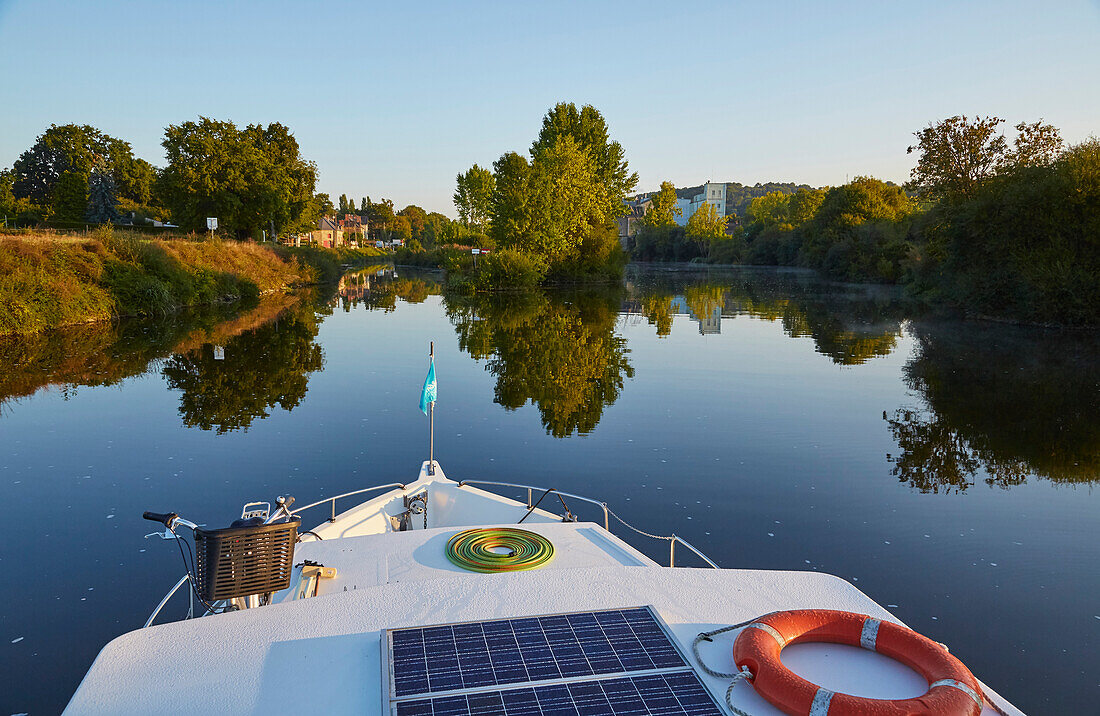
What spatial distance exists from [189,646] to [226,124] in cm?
4837

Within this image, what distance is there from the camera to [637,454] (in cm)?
1057

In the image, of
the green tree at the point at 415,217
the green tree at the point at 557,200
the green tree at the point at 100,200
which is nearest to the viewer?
the green tree at the point at 557,200

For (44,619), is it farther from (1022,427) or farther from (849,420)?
(1022,427)

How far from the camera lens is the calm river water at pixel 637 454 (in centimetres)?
613

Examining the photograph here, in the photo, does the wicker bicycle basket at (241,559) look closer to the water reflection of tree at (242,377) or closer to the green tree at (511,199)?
the water reflection of tree at (242,377)

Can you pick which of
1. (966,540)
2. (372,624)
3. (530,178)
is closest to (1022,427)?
(966,540)

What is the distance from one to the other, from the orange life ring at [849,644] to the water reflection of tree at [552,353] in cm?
848

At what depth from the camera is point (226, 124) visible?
44.6 meters

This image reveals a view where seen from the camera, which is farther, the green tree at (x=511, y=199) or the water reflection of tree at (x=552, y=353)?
the green tree at (x=511, y=199)

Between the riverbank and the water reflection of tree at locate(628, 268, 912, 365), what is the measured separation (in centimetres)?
1995

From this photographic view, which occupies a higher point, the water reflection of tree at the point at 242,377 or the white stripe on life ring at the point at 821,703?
the white stripe on life ring at the point at 821,703

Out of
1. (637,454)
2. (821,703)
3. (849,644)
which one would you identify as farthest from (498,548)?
(637,454)

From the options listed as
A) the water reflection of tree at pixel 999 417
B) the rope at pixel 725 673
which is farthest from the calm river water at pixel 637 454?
the rope at pixel 725 673

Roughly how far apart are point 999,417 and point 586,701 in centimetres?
1320
